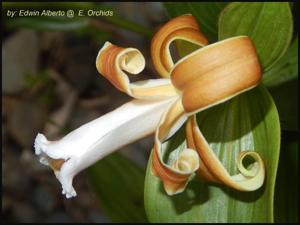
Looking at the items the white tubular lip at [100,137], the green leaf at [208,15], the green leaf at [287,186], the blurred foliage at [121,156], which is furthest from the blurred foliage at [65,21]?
the white tubular lip at [100,137]

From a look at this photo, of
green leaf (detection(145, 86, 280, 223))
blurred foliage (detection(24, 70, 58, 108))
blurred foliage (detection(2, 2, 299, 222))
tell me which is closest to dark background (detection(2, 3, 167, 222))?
blurred foliage (detection(24, 70, 58, 108))

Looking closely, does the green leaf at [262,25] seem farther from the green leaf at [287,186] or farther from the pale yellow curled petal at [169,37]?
the green leaf at [287,186]

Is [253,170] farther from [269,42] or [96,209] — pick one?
[96,209]

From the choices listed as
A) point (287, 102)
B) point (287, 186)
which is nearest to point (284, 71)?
point (287, 102)

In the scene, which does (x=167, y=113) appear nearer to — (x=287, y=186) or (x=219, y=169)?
(x=219, y=169)

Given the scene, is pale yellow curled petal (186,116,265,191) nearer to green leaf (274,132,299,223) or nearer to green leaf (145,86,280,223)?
green leaf (145,86,280,223)

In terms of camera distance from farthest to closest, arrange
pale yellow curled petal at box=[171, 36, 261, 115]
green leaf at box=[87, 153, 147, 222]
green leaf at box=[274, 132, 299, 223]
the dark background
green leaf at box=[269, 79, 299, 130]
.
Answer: the dark background, green leaf at box=[87, 153, 147, 222], green leaf at box=[274, 132, 299, 223], green leaf at box=[269, 79, 299, 130], pale yellow curled petal at box=[171, 36, 261, 115]

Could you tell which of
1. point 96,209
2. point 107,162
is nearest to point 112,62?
point 107,162
